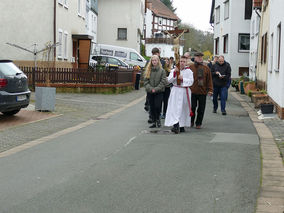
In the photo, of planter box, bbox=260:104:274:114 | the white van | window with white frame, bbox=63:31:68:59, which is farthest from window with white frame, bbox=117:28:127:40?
planter box, bbox=260:104:274:114

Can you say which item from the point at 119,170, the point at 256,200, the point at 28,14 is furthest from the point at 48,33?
the point at 256,200

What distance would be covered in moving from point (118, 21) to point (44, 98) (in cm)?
4131

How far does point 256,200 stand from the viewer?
19.4 feet

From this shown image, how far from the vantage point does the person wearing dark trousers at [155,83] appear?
1282cm

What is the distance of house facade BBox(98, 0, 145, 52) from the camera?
55.8 meters

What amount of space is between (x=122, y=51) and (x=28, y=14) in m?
13.7

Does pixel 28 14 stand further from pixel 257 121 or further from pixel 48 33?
pixel 257 121

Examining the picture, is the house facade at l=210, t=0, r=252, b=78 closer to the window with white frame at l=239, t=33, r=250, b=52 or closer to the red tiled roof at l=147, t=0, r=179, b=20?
the window with white frame at l=239, t=33, r=250, b=52

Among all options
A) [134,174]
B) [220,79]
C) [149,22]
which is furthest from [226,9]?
[149,22]

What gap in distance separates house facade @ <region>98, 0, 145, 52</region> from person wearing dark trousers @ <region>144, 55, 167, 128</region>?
43.2 m

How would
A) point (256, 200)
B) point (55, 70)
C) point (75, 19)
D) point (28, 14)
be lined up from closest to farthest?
point (256, 200) < point (55, 70) < point (28, 14) < point (75, 19)

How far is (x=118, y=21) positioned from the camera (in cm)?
5612

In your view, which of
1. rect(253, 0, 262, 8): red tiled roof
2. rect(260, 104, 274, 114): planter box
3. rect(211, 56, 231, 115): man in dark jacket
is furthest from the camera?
rect(253, 0, 262, 8): red tiled roof

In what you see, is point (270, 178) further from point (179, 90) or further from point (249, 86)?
point (249, 86)
